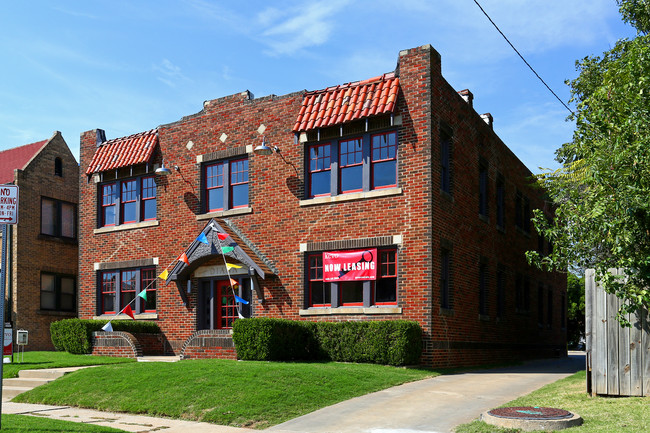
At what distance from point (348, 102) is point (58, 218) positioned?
1794 centimetres

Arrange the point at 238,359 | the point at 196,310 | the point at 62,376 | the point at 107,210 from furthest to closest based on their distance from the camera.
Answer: the point at 107,210
the point at 196,310
the point at 238,359
the point at 62,376

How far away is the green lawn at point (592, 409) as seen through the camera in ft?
31.5

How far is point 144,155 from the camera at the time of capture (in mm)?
25016

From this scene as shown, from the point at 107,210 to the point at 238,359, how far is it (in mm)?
10899

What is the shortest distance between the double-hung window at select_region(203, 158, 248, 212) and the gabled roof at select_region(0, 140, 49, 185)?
12.5 metres

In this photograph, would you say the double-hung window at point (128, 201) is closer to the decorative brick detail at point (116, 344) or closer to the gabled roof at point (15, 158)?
the decorative brick detail at point (116, 344)

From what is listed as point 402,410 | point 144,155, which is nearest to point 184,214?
point 144,155

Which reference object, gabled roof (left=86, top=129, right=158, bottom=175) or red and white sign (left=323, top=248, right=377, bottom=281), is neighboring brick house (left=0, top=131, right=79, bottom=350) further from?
red and white sign (left=323, top=248, right=377, bottom=281)

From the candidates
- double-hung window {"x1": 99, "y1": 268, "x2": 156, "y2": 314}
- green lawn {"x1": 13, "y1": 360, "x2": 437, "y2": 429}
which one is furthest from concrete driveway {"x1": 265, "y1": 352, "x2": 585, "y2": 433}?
double-hung window {"x1": 99, "y1": 268, "x2": 156, "y2": 314}

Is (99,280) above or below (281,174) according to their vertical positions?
below

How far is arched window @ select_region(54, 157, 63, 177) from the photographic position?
32.6 meters

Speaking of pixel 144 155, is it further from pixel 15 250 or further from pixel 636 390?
pixel 636 390

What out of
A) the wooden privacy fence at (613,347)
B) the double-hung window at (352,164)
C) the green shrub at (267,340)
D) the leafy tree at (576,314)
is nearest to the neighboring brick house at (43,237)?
the green shrub at (267,340)

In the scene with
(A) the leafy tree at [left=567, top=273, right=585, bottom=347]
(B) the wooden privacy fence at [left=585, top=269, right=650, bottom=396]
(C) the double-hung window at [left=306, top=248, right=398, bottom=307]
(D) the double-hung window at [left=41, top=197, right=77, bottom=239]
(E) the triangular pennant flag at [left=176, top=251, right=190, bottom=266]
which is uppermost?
(D) the double-hung window at [left=41, top=197, right=77, bottom=239]
